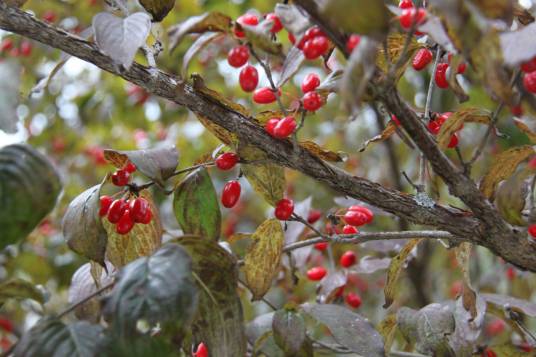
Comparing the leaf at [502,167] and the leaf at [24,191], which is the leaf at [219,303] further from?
the leaf at [502,167]

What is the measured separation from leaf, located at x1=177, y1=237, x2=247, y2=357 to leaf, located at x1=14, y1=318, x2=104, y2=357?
0.60ft

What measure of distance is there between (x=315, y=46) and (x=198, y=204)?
15.9 inches

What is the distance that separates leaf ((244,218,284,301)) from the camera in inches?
47.4

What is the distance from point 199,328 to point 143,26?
504 millimetres

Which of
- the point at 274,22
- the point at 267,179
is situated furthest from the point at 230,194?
the point at 274,22

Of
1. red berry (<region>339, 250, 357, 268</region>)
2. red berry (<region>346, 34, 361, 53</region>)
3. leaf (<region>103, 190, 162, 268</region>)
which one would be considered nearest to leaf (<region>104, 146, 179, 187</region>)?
leaf (<region>103, 190, 162, 268</region>)

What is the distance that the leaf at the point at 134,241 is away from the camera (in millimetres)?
1190

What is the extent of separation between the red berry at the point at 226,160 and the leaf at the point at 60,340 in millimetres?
360

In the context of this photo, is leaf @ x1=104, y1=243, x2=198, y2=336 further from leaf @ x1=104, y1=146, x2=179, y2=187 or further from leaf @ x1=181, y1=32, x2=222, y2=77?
leaf @ x1=181, y1=32, x2=222, y2=77

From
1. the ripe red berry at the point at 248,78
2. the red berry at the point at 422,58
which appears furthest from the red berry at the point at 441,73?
the ripe red berry at the point at 248,78

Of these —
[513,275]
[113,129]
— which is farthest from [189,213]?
[113,129]

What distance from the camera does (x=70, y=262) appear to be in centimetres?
285

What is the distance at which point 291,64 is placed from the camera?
103 centimetres

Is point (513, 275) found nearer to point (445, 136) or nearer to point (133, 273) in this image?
point (445, 136)
